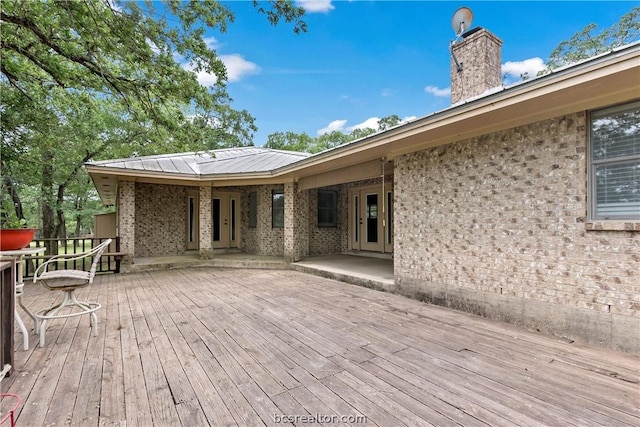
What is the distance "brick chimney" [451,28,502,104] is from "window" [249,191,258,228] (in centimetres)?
643

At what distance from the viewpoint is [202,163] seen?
31.6 ft

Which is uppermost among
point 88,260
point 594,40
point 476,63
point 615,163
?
point 594,40

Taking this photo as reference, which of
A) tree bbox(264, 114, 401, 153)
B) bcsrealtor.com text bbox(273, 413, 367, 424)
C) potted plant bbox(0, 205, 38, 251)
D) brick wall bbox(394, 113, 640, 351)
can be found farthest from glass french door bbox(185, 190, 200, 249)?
tree bbox(264, 114, 401, 153)

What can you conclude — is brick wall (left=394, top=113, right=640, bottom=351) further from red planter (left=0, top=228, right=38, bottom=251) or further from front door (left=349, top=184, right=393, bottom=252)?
red planter (left=0, top=228, right=38, bottom=251)

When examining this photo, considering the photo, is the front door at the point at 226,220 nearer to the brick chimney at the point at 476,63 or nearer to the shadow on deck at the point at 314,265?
the shadow on deck at the point at 314,265

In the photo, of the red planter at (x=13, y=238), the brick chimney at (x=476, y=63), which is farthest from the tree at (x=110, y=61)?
the brick chimney at (x=476, y=63)

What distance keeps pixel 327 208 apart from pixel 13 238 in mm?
7456

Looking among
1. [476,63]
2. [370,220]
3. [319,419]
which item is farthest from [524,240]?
[370,220]

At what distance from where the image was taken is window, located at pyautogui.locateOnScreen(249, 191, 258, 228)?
9.65 meters

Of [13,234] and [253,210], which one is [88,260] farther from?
[13,234]

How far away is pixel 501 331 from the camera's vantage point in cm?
334

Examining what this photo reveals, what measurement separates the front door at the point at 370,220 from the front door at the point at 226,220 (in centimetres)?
391

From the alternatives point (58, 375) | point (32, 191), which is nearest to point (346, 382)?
point (58, 375)

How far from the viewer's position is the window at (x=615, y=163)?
2.80 meters
